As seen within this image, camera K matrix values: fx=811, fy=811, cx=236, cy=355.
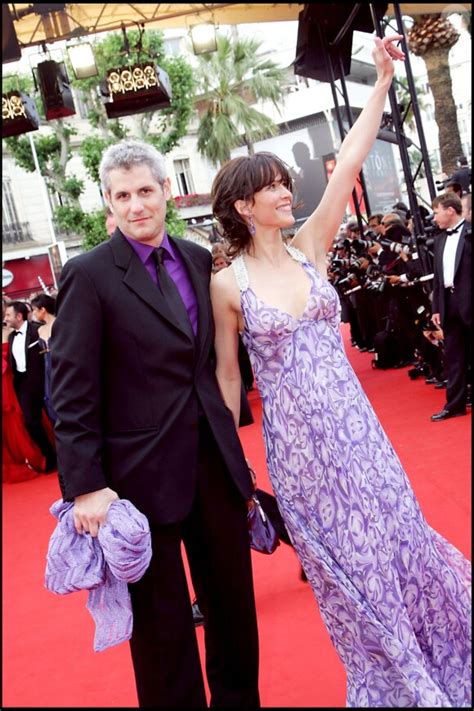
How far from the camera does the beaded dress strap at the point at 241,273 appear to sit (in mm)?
2572

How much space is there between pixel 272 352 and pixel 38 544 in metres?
3.66

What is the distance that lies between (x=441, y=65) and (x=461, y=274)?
723cm

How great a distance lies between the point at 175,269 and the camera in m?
2.41

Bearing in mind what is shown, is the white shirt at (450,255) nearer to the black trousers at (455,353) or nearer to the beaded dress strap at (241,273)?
the black trousers at (455,353)

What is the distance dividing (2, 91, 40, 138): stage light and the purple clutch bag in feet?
29.9

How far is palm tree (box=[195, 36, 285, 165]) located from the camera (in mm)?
30844

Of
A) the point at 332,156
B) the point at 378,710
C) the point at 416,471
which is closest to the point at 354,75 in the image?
the point at 332,156

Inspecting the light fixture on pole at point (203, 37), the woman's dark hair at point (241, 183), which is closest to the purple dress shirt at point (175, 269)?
the woman's dark hair at point (241, 183)

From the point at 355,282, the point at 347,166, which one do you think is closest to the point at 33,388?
the point at 355,282

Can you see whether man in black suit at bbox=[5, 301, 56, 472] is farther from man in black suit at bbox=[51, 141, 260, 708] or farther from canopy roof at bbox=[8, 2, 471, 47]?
man in black suit at bbox=[51, 141, 260, 708]

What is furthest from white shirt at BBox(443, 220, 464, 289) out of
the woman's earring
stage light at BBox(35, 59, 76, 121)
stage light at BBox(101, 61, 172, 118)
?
stage light at BBox(35, 59, 76, 121)

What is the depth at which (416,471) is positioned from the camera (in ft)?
17.5

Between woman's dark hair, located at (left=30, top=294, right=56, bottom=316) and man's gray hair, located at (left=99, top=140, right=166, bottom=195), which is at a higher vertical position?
man's gray hair, located at (left=99, top=140, right=166, bottom=195)

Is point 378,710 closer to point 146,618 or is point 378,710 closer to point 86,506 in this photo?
point 146,618
